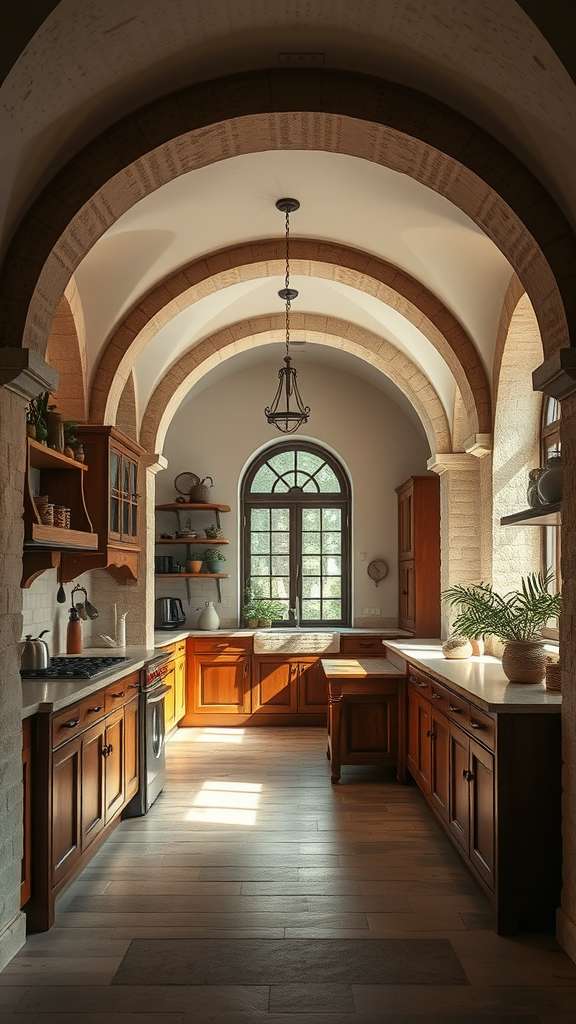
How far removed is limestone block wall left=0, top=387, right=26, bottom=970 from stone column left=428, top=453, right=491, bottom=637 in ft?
13.5

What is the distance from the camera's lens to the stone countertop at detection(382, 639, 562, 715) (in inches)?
138

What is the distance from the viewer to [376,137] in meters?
3.92

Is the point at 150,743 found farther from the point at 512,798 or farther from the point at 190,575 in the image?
the point at 190,575

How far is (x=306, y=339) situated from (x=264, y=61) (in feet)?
15.4

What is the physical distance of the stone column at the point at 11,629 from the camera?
10.5 ft

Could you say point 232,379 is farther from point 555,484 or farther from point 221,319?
point 555,484

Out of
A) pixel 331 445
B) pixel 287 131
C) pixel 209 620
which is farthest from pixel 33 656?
pixel 331 445

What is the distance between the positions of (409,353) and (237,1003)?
5929mm

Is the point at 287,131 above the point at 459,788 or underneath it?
above

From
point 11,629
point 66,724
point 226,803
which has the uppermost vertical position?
point 11,629

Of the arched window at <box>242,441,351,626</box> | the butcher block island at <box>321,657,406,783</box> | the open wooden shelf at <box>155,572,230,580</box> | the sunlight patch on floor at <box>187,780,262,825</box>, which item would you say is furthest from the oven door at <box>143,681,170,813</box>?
the arched window at <box>242,441,351,626</box>

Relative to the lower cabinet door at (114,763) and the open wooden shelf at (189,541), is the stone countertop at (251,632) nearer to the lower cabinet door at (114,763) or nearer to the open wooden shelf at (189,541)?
the open wooden shelf at (189,541)

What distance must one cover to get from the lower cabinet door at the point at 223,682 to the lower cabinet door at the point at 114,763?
11.9 feet

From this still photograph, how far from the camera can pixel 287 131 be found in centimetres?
401
